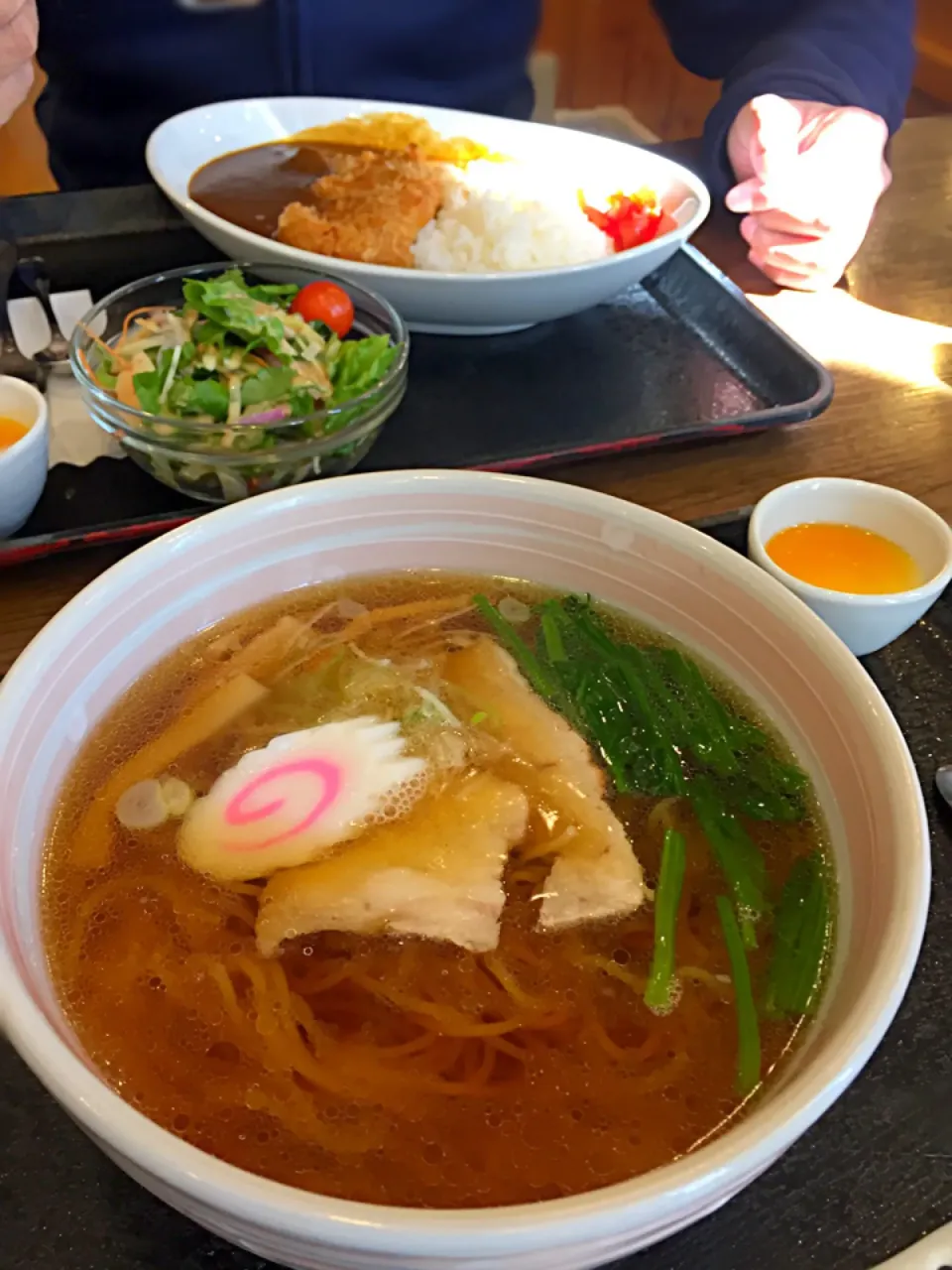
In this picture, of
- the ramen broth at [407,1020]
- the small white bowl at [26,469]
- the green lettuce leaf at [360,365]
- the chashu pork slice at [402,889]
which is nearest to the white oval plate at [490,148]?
the green lettuce leaf at [360,365]

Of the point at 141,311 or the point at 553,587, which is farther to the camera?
the point at 141,311

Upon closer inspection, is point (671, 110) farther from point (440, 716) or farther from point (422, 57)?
point (440, 716)

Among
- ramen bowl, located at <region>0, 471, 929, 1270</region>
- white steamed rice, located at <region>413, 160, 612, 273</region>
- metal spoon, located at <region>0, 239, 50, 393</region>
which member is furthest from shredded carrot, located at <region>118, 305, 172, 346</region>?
ramen bowl, located at <region>0, 471, 929, 1270</region>

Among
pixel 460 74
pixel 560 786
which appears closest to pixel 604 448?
pixel 560 786

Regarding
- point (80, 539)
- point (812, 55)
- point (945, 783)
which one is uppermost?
point (812, 55)

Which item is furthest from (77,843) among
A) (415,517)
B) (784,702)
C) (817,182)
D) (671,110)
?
(671,110)

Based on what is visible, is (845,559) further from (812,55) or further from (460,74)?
(460,74)

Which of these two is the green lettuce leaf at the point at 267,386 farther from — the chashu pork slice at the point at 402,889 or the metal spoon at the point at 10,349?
the chashu pork slice at the point at 402,889

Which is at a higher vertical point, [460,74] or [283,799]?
[460,74]
